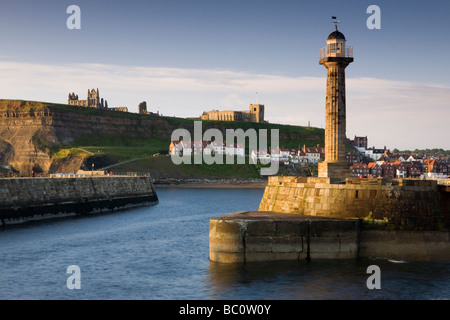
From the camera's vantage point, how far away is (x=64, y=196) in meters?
62.2

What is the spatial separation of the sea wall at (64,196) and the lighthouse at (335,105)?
107 feet

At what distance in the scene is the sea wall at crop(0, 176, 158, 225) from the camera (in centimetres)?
5334

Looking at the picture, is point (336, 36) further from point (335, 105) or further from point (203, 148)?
point (203, 148)

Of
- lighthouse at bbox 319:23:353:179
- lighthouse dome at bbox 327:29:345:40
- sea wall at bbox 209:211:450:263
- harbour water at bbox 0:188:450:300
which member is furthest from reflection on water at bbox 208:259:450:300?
lighthouse dome at bbox 327:29:345:40

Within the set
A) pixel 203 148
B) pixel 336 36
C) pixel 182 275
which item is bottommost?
pixel 182 275

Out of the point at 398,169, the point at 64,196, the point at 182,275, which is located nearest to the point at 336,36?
the point at 182,275

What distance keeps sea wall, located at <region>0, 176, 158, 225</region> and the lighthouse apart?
1290 inches

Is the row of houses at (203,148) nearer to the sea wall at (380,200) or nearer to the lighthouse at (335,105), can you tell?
the lighthouse at (335,105)

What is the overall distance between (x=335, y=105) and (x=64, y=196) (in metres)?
38.1

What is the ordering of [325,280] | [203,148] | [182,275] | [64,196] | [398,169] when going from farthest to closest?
[203,148] < [398,169] < [64,196] < [182,275] < [325,280]

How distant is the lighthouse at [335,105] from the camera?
3634cm

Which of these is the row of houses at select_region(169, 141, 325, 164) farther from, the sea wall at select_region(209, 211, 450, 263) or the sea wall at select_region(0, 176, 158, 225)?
the sea wall at select_region(209, 211, 450, 263)

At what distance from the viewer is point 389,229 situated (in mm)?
29562

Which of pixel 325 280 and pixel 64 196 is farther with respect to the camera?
pixel 64 196
